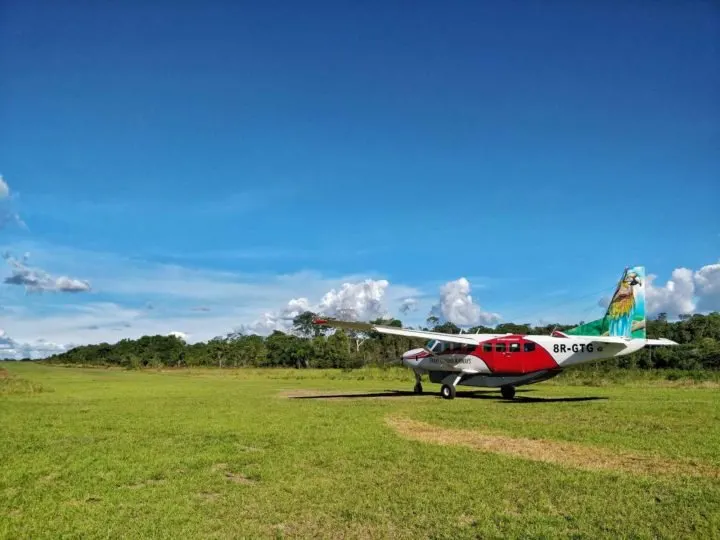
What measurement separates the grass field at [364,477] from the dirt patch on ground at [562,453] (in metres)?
0.05

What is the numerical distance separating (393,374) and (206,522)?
41825 mm

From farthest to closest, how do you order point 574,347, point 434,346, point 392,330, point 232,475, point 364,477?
1. point 434,346
2. point 392,330
3. point 574,347
4. point 232,475
5. point 364,477

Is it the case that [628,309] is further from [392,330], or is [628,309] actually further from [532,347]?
[392,330]

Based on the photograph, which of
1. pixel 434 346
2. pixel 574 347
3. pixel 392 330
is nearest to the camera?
pixel 574 347

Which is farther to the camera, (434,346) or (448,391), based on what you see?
(434,346)

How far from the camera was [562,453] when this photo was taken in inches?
407

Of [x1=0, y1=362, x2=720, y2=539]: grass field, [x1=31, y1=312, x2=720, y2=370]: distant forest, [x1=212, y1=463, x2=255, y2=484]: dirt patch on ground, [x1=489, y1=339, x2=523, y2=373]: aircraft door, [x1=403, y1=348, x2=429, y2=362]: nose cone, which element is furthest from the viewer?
[x1=31, y1=312, x2=720, y2=370]: distant forest

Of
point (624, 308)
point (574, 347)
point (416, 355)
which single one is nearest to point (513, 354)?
point (574, 347)

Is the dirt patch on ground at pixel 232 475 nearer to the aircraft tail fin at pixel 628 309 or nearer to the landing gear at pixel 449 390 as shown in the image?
the landing gear at pixel 449 390

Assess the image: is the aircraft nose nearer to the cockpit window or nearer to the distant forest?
the cockpit window

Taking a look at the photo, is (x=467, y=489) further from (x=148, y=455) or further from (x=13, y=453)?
(x=13, y=453)

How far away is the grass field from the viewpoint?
631 centimetres

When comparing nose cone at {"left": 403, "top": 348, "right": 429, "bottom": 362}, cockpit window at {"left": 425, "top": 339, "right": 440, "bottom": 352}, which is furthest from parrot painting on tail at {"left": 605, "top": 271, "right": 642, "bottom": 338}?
nose cone at {"left": 403, "top": 348, "right": 429, "bottom": 362}

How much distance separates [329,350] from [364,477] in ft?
298
